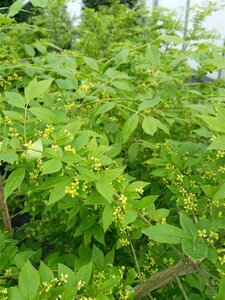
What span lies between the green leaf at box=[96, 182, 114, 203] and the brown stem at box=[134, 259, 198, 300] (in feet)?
1.10

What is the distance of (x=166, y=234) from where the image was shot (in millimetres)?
964

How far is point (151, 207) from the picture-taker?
1.14 m

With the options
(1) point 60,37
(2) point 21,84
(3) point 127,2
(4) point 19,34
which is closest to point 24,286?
(2) point 21,84

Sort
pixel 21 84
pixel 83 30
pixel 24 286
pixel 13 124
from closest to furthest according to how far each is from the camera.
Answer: pixel 24 286, pixel 13 124, pixel 21 84, pixel 83 30

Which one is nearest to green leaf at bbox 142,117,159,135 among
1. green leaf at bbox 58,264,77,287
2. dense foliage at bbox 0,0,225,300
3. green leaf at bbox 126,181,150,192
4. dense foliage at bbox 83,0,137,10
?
dense foliage at bbox 0,0,225,300

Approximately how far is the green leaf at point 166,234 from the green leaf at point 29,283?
0.27 metres

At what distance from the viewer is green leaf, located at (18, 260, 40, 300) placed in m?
0.90

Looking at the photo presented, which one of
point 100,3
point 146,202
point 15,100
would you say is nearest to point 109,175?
point 146,202

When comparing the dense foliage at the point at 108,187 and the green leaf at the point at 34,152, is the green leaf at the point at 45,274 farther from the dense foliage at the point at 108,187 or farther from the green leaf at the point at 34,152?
the green leaf at the point at 34,152

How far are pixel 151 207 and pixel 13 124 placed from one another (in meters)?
0.47

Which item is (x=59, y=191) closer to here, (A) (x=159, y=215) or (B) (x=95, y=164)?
(B) (x=95, y=164)

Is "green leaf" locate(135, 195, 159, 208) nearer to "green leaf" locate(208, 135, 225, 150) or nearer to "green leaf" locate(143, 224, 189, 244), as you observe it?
"green leaf" locate(143, 224, 189, 244)

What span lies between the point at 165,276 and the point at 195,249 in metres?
0.29

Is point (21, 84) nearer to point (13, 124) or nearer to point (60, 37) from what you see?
point (13, 124)
